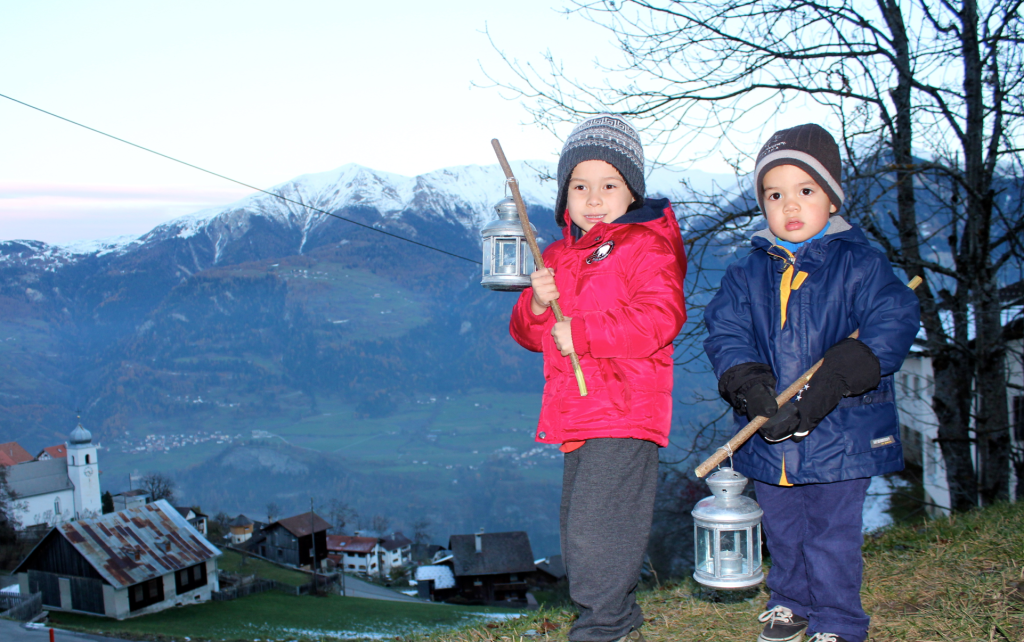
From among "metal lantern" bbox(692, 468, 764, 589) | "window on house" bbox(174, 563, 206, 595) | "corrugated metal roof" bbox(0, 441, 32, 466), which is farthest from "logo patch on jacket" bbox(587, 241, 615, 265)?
"corrugated metal roof" bbox(0, 441, 32, 466)

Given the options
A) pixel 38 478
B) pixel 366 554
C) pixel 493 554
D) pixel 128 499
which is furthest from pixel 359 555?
pixel 38 478

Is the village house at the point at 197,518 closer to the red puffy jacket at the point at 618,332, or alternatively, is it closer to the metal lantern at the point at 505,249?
the metal lantern at the point at 505,249

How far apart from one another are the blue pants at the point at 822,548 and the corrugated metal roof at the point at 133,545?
33.1m

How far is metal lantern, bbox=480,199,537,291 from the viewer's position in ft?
10.9

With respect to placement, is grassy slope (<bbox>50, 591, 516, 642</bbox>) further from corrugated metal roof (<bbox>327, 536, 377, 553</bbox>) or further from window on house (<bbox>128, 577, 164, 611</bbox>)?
corrugated metal roof (<bbox>327, 536, 377, 553</bbox>)

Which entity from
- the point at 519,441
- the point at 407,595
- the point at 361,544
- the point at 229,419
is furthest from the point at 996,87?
the point at 229,419

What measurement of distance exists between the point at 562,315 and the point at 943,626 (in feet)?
6.28

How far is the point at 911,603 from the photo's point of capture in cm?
298

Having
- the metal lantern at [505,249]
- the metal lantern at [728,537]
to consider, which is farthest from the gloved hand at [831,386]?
the metal lantern at [505,249]

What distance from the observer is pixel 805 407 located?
82.2 inches

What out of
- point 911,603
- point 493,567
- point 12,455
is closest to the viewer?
point 911,603

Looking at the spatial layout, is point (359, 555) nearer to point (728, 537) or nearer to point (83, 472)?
point (83, 472)

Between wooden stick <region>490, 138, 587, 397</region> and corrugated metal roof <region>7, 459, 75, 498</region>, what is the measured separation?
67.0 meters

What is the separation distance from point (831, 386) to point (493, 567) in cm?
4048
